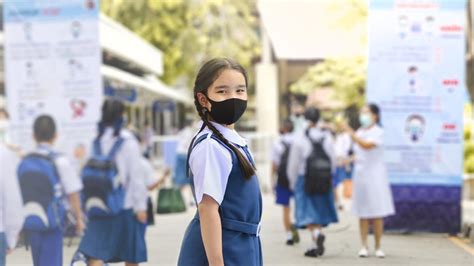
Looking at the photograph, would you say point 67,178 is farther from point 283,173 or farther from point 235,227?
point 283,173

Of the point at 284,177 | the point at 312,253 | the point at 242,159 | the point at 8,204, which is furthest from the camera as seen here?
the point at 284,177

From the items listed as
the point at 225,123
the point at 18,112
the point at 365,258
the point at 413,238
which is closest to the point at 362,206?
the point at 365,258

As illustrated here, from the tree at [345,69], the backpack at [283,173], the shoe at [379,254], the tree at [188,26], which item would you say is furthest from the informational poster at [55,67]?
the tree at [188,26]

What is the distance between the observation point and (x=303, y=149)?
9.27m

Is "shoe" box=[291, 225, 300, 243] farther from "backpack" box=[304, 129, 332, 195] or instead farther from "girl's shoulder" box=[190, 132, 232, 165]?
"girl's shoulder" box=[190, 132, 232, 165]

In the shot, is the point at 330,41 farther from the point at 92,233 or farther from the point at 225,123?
the point at 225,123

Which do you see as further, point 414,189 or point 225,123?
point 414,189

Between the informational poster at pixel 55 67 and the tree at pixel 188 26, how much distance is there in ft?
72.7

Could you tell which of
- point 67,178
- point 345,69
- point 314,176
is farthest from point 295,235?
point 345,69

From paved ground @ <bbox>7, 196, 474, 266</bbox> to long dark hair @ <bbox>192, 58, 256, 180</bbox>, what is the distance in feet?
10.3

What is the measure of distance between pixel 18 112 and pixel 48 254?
13.3 feet

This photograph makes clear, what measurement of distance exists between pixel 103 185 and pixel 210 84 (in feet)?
11.1

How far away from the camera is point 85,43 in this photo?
32.0ft

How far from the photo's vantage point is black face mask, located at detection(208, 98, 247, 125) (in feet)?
11.7
